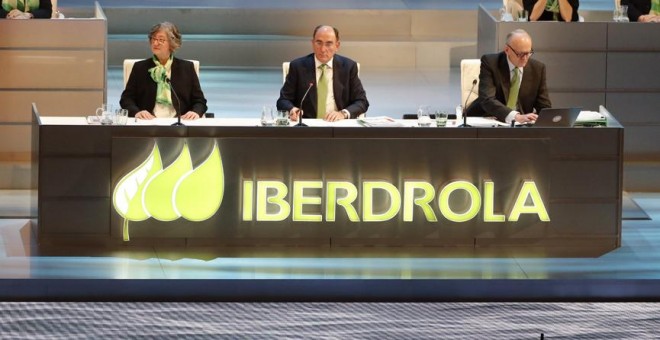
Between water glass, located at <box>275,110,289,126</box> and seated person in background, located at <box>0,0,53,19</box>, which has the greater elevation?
seated person in background, located at <box>0,0,53,19</box>

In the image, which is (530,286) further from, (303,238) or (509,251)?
(303,238)

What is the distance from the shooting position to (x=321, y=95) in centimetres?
807

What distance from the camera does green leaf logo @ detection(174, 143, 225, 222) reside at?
22.8 feet

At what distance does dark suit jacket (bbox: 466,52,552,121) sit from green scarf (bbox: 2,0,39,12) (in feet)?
10.2

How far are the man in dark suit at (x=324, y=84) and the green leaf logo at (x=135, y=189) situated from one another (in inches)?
46.5

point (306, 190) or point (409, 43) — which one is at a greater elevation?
point (409, 43)

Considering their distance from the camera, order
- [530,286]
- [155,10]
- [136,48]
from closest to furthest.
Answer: [530,286] < [136,48] < [155,10]

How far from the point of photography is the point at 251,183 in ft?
22.9

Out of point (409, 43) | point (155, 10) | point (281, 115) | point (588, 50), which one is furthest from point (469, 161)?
point (155, 10)

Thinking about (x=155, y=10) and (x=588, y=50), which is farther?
(x=155, y=10)

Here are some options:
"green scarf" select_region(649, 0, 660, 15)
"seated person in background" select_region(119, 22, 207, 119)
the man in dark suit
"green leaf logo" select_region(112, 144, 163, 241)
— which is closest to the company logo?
"green leaf logo" select_region(112, 144, 163, 241)

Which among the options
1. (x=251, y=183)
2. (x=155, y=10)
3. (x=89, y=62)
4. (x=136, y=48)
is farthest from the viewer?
(x=155, y=10)

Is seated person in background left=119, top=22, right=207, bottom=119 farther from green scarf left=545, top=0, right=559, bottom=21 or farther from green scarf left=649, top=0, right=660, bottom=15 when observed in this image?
green scarf left=649, top=0, right=660, bottom=15

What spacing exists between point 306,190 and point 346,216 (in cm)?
24
